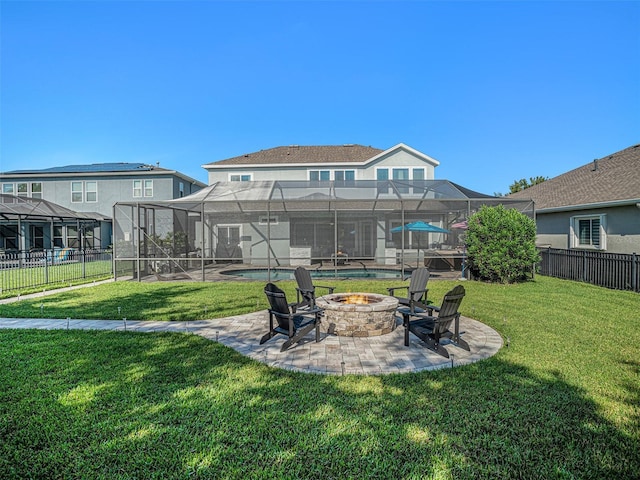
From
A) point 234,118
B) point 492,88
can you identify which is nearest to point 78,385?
point 492,88

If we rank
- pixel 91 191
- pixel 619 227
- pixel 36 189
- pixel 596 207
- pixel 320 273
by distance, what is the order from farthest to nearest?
pixel 91 191 → pixel 36 189 → pixel 320 273 → pixel 596 207 → pixel 619 227

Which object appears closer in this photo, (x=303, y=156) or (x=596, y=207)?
(x=596, y=207)

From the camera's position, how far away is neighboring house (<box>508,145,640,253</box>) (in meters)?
11.5

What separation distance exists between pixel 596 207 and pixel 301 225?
12.1m

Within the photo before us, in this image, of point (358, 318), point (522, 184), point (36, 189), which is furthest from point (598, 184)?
point (522, 184)

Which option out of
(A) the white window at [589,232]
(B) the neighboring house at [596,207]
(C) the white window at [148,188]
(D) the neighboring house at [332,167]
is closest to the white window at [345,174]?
(D) the neighboring house at [332,167]

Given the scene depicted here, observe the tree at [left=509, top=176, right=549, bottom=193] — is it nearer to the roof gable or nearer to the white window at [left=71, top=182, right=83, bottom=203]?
the roof gable

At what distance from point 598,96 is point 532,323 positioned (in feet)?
50.2

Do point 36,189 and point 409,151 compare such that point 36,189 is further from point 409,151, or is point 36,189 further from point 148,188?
point 409,151

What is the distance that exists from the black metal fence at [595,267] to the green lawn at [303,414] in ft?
18.5

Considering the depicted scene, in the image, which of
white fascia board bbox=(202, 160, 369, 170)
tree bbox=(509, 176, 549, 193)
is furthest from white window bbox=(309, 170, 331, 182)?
tree bbox=(509, 176, 549, 193)

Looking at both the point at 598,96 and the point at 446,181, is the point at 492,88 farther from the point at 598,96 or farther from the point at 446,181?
the point at 446,181

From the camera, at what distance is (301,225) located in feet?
50.2

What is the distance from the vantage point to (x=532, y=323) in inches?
246
